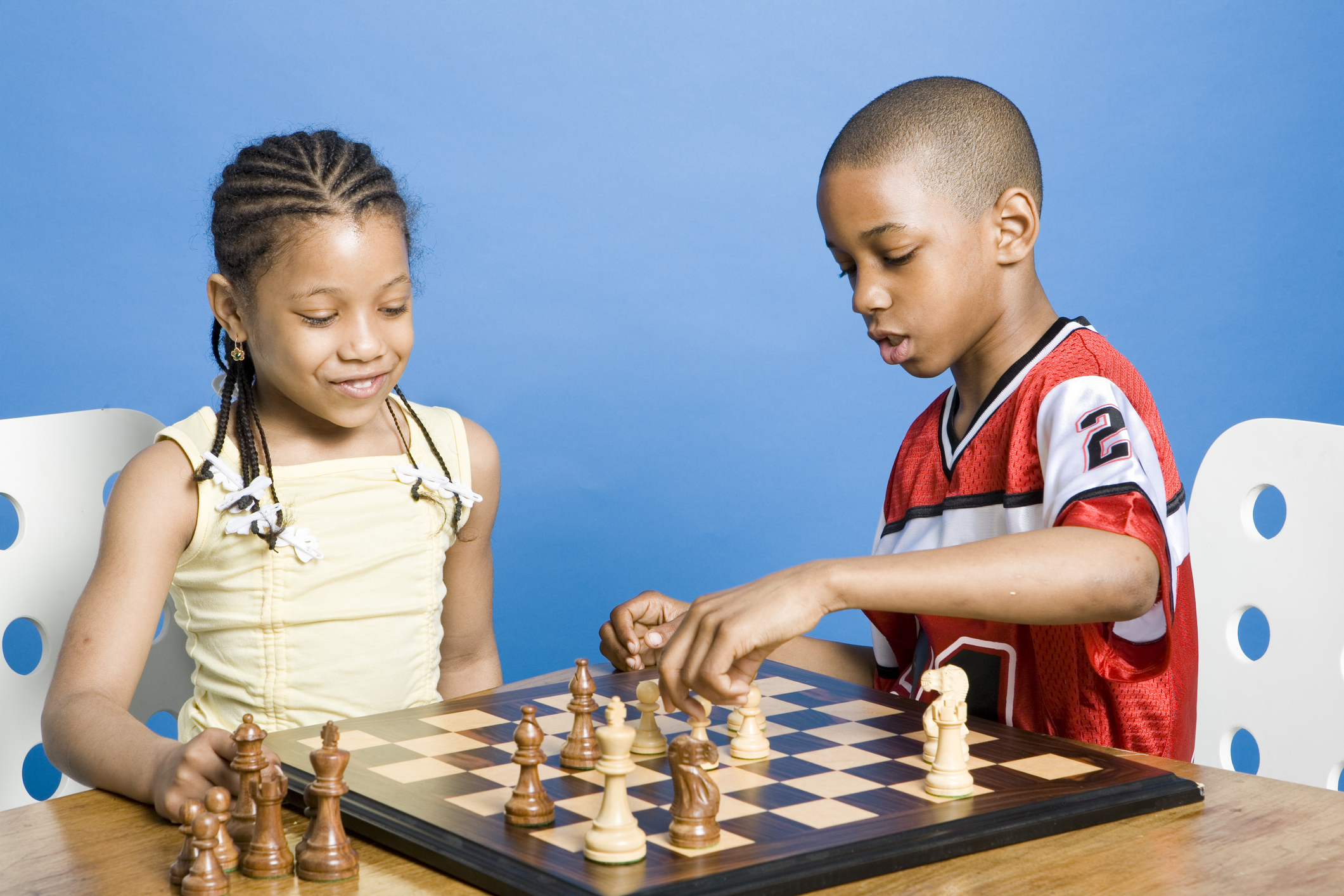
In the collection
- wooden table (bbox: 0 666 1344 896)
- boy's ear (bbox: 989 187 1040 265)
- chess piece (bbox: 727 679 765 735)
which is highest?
boy's ear (bbox: 989 187 1040 265)

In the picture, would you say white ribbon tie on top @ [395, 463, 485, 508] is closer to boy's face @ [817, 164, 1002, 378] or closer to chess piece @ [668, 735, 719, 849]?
boy's face @ [817, 164, 1002, 378]

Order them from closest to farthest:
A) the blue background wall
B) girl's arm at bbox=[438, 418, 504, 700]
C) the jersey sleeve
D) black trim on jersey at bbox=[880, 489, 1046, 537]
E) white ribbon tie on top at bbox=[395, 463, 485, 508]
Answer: the jersey sleeve, black trim on jersey at bbox=[880, 489, 1046, 537], white ribbon tie on top at bbox=[395, 463, 485, 508], girl's arm at bbox=[438, 418, 504, 700], the blue background wall

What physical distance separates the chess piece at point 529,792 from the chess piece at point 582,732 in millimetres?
100

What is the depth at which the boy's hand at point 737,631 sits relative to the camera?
1160mm

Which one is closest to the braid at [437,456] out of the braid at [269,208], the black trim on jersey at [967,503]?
the braid at [269,208]

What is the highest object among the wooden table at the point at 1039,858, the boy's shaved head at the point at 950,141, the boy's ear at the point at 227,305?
the boy's shaved head at the point at 950,141

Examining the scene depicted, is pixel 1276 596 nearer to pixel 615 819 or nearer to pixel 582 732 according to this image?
pixel 582 732

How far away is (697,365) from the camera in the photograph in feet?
9.91

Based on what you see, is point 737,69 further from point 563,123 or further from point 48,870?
point 48,870

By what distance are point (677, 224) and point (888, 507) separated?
4.70 feet

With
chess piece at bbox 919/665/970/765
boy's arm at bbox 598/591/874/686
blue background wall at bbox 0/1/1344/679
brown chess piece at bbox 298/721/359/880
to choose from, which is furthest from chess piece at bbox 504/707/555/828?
blue background wall at bbox 0/1/1344/679

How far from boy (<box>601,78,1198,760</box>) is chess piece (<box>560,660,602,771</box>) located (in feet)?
0.26

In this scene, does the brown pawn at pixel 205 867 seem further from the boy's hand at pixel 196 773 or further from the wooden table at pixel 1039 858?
the boy's hand at pixel 196 773

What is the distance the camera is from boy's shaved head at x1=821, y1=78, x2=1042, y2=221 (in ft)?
5.06
